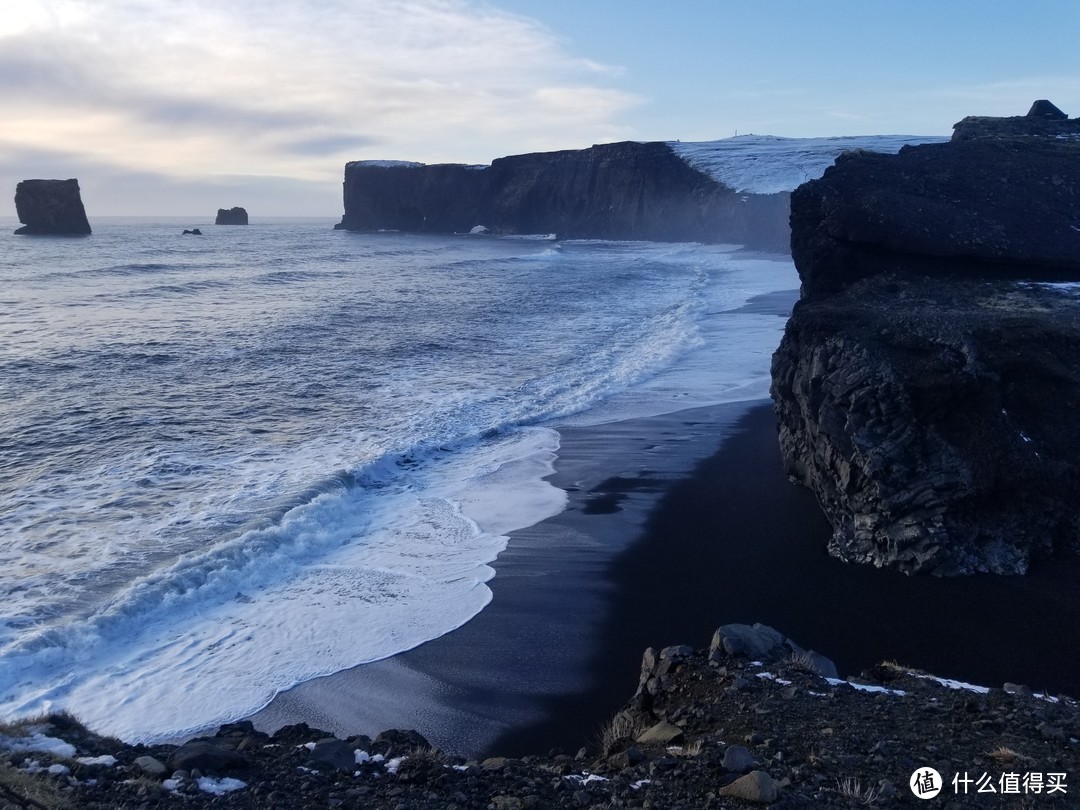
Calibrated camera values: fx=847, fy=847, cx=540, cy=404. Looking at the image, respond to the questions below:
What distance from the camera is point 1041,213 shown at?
13.9 meters

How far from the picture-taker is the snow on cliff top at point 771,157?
8181cm

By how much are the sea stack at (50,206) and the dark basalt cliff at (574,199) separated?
1521 inches

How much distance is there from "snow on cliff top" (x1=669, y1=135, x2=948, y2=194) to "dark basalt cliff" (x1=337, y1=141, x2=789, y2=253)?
169 centimetres

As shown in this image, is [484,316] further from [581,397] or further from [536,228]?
[536,228]

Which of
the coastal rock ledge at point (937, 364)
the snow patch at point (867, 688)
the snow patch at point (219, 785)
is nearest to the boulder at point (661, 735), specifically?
the snow patch at point (867, 688)

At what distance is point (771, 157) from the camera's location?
90312 mm

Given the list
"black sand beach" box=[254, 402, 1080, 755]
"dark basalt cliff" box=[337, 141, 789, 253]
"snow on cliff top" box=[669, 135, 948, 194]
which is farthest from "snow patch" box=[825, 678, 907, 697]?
"snow on cliff top" box=[669, 135, 948, 194]

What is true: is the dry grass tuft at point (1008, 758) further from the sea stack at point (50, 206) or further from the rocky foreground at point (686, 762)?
the sea stack at point (50, 206)

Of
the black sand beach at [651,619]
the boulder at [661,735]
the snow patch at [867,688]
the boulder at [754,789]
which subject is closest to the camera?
the boulder at [754,789]

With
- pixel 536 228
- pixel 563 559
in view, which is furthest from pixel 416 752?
pixel 536 228

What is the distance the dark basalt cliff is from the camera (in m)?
82.4

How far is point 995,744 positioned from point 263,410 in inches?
596

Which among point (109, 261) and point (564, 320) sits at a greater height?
point (109, 261)

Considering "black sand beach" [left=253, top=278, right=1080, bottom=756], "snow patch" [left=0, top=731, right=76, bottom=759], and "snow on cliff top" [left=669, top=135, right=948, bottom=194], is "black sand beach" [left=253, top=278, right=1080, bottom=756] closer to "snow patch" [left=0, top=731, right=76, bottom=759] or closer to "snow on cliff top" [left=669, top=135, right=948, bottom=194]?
"snow patch" [left=0, top=731, right=76, bottom=759]
